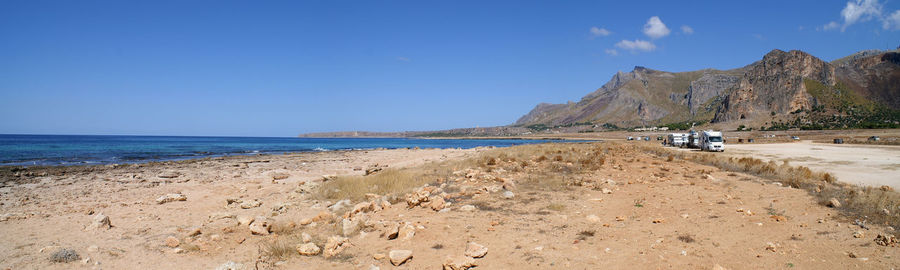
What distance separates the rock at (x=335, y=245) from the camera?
632cm

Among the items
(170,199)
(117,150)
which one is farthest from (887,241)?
(117,150)

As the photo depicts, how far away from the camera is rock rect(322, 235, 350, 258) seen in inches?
249

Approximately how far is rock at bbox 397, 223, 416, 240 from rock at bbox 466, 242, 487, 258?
1.24 meters

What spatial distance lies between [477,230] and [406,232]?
4.19ft

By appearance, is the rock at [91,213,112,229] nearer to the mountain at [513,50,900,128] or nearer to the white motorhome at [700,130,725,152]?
the white motorhome at [700,130,725,152]

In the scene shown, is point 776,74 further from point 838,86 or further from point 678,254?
point 678,254

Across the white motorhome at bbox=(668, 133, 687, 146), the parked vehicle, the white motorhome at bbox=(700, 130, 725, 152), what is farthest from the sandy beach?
the white motorhome at bbox=(668, 133, 687, 146)

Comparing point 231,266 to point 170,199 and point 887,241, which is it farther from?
point 887,241

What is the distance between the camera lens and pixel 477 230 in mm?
7230

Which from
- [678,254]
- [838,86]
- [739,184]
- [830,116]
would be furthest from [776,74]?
[678,254]

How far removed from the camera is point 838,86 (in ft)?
422

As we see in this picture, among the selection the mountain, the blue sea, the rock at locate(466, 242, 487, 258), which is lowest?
the blue sea

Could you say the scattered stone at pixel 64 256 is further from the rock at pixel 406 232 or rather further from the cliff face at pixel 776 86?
the cliff face at pixel 776 86

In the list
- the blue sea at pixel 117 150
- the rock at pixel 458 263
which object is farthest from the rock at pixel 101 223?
the blue sea at pixel 117 150
